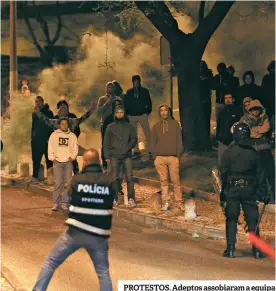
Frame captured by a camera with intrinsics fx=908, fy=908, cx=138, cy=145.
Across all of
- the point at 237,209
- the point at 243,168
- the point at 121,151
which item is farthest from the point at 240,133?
the point at 121,151

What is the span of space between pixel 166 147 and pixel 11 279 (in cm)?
466

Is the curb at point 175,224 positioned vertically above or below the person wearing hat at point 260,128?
below

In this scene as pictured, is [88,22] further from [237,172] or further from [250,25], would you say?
[237,172]

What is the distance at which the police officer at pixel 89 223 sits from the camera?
856cm

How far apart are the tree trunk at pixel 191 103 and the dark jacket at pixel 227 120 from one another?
4.08 meters

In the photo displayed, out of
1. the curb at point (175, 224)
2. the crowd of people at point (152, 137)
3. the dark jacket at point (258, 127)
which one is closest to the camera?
the curb at point (175, 224)

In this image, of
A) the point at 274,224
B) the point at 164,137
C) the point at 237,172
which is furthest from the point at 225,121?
the point at 237,172

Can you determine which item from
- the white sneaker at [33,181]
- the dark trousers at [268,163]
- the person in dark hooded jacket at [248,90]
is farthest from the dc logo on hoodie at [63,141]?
the person in dark hooded jacket at [248,90]

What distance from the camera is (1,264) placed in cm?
Answer: 1142

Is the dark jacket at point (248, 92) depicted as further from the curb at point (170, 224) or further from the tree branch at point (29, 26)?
the tree branch at point (29, 26)

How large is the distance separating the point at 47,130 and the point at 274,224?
575 cm

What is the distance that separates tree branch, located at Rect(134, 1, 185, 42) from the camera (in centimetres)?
1903

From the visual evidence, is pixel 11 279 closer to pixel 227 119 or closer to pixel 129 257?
pixel 129 257

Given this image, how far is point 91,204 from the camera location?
8570mm
